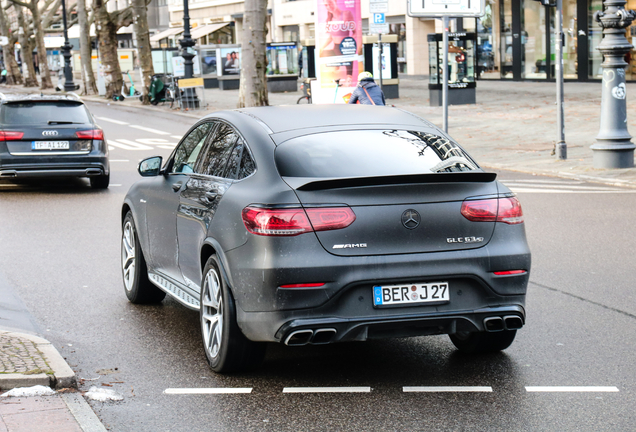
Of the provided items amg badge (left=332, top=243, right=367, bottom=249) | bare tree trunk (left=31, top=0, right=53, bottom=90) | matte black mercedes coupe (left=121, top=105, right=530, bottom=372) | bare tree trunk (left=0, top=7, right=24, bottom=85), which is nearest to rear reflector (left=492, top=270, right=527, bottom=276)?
matte black mercedes coupe (left=121, top=105, right=530, bottom=372)

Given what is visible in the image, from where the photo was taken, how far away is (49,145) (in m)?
14.7

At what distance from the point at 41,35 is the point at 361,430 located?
224 ft

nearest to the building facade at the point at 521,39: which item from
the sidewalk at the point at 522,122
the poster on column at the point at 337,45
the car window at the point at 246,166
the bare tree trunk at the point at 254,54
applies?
the sidewalk at the point at 522,122

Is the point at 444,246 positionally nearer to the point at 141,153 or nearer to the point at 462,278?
the point at 462,278

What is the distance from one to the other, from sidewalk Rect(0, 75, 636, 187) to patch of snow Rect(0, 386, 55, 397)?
1083 cm

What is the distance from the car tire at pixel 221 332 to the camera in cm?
532

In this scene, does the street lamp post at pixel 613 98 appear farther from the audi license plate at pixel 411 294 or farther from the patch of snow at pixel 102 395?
the patch of snow at pixel 102 395

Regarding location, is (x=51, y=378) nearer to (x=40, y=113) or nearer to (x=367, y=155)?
(x=367, y=155)

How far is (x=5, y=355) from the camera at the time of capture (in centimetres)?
551

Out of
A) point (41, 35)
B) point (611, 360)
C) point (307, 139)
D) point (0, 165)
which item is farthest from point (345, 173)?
point (41, 35)

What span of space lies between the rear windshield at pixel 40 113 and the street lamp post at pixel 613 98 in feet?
27.4

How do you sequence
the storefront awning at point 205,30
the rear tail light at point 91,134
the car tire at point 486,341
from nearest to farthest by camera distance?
the car tire at point 486,341 → the rear tail light at point 91,134 → the storefront awning at point 205,30

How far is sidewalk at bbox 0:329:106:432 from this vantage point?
4.50 metres

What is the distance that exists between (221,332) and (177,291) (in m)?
1.06
